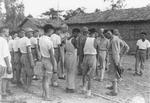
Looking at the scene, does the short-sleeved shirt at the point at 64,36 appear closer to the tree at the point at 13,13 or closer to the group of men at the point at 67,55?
the group of men at the point at 67,55

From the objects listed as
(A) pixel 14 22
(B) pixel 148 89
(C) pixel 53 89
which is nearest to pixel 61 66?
(C) pixel 53 89

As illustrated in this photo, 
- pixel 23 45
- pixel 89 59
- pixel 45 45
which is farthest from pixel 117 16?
pixel 45 45

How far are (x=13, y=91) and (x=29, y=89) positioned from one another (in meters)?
0.49

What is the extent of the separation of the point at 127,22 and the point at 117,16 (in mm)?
1579

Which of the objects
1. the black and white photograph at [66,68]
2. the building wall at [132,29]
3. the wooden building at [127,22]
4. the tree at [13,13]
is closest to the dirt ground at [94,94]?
the black and white photograph at [66,68]

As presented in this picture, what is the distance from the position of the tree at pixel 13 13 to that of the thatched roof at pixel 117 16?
1856 cm

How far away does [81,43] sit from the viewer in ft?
24.2

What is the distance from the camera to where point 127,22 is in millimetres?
21438

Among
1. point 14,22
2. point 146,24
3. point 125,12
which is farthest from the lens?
point 14,22

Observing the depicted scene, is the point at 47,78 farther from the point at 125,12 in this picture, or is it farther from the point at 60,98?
the point at 125,12

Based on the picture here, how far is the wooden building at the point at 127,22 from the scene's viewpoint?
20328mm

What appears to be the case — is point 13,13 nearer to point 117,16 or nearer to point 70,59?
point 117,16

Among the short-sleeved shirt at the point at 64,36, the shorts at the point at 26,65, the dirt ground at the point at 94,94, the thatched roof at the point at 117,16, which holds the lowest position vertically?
the dirt ground at the point at 94,94

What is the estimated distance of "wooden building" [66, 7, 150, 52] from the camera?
66.7 feet
